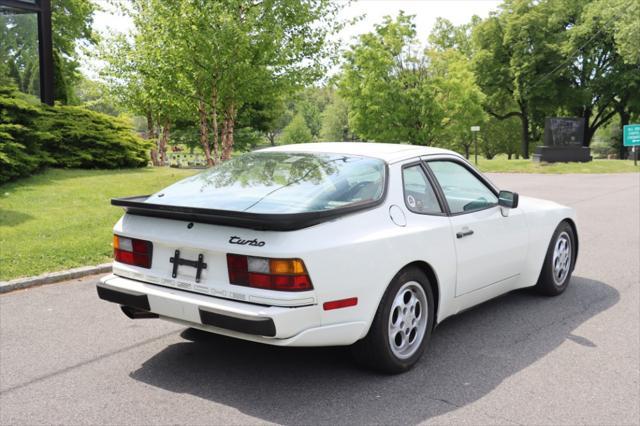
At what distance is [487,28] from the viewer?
51469 millimetres

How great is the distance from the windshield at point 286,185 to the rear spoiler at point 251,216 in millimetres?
94

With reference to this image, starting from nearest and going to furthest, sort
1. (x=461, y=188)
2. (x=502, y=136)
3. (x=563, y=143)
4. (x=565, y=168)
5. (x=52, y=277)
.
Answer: (x=461, y=188) → (x=52, y=277) → (x=565, y=168) → (x=563, y=143) → (x=502, y=136)

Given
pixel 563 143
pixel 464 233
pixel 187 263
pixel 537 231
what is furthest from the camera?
pixel 563 143

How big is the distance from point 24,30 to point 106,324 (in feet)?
51.1

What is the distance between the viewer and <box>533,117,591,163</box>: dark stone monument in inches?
1328

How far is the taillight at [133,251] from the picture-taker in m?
4.06

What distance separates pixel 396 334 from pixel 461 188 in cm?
153

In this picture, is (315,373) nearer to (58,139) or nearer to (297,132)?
(58,139)

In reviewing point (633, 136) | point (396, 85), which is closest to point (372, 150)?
point (396, 85)

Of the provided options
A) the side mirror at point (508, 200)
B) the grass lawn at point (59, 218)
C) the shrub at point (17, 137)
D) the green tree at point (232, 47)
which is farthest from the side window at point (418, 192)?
the green tree at point (232, 47)

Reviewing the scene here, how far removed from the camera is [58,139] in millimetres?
16531

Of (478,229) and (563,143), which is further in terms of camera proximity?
(563,143)

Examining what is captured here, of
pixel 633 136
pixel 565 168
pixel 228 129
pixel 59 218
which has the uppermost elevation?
pixel 633 136

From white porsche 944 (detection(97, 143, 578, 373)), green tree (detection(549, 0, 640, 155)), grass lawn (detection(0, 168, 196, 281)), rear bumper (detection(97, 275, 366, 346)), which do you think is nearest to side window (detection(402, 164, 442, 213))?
white porsche 944 (detection(97, 143, 578, 373))
